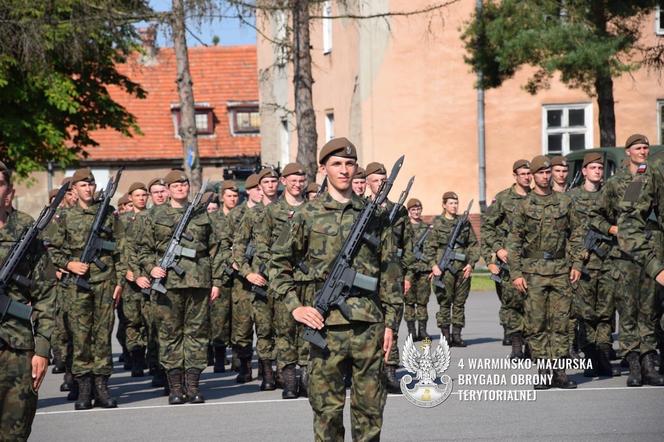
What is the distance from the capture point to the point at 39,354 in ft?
24.8

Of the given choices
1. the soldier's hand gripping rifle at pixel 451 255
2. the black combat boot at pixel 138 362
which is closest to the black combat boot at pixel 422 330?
the soldier's hand gripping rifle at pixel 451 255

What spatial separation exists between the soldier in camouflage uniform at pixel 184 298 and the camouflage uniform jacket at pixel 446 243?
575 centimetres

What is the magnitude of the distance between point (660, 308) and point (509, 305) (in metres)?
3.97

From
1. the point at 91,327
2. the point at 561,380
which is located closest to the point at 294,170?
the point at 91,327

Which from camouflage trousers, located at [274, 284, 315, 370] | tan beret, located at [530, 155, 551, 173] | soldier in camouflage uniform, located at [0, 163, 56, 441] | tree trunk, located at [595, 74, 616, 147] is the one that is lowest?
camouflage trousers, located at [274, 284, 315, 370]

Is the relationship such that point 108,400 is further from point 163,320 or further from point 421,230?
point 421,230

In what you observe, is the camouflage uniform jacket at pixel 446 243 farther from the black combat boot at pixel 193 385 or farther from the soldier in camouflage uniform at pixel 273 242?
the black combat boot at pixel 193 385

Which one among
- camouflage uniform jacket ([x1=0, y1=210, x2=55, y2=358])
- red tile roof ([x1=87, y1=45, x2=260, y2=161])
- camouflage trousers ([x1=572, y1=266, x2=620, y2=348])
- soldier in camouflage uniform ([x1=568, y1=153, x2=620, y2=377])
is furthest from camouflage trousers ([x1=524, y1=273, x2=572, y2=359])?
red tile roof ([x1=87, y1=45, x2=260, y2=161])

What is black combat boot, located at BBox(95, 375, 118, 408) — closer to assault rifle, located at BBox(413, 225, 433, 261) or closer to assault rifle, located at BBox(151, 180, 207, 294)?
assault rifle, located at BBox(151, 180, 207, 294)

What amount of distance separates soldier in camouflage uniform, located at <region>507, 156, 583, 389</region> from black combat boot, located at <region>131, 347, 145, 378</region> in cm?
497

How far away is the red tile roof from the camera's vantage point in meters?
58.5

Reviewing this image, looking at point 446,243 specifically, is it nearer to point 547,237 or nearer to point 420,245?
point 420,245

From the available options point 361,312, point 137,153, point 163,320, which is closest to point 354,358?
point 361,312

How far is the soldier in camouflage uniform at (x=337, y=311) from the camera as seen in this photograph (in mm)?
7863
